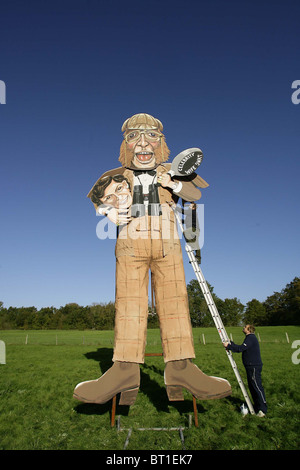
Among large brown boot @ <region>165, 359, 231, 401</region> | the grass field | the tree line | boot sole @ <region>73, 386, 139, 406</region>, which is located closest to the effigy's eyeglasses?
large brown boot @ <region>165, 359, 231, 401</region>

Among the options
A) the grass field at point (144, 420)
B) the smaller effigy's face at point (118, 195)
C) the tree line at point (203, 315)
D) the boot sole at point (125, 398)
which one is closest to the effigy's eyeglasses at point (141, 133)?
the smaller effigy's face at point (118, 195)

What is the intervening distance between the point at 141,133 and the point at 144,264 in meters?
2.35

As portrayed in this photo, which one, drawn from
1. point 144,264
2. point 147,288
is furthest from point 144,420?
point 144,264

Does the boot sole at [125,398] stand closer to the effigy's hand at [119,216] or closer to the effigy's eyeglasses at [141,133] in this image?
the effigy's hand at [119,216]

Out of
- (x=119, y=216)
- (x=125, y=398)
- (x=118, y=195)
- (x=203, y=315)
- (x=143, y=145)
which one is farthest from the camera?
(x=203, y=315)

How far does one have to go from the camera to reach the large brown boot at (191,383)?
399 cm

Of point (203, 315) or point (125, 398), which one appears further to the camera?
point (203, 315)

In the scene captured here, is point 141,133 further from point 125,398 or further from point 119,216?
point 125,398

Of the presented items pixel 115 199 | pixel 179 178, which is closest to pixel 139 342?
pixel 115 199

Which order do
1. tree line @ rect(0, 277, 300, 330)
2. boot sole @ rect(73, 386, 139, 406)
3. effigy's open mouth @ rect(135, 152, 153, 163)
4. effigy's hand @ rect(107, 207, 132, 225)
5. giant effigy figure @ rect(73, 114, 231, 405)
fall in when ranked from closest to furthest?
1. boot sole @ rect(73, 386, 139, 406)
2. giant effigy figure @ rect(73, 114, 231, 405)
3. effigy's hand @ rect(107, 207, 132, 225)
4. effigy's open mouth @ rect(135, 152, 153, 163)
5. tree line @ rect(0, 277, 300, 330)

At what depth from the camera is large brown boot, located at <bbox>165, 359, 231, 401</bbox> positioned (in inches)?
157

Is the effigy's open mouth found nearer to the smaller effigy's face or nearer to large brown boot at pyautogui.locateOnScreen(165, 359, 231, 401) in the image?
the smaller effigy's face

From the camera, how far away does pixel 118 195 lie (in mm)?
4941

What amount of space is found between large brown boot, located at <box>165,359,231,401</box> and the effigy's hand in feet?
7.65
